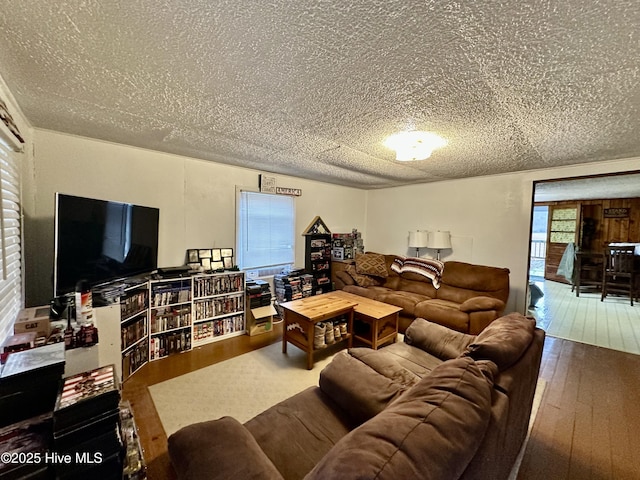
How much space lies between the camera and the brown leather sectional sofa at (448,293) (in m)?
3.10

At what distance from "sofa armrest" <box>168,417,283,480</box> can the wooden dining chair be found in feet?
24.5

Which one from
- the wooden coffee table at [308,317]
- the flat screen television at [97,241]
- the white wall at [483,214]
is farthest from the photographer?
the white wall at [483,214]

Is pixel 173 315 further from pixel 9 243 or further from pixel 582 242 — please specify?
pixel 582 242

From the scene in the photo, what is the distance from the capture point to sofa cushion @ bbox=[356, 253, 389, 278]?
4.34m

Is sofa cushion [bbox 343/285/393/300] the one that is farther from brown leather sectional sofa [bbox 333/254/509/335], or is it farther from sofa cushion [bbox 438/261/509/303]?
sofa cushion [bbox 438/261/509/303]

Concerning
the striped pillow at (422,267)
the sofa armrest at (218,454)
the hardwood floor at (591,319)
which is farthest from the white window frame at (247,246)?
the hardwood floor at (591,319)

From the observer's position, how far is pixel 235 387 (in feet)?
7.45

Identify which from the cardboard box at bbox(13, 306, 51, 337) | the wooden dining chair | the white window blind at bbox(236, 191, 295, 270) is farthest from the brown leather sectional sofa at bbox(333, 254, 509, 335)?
the wooden dining chair

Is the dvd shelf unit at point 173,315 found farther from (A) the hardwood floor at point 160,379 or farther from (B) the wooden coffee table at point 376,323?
(B) the wooden coffee table at point 376,323

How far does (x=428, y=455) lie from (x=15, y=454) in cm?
150

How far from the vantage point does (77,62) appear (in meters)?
1.33

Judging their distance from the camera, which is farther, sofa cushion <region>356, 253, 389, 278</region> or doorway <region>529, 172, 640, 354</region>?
sofa cushion <region>356, 253, 389, 278</region>

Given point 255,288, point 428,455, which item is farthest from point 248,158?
point 428,455

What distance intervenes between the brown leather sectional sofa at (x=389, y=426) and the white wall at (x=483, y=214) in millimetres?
2560
